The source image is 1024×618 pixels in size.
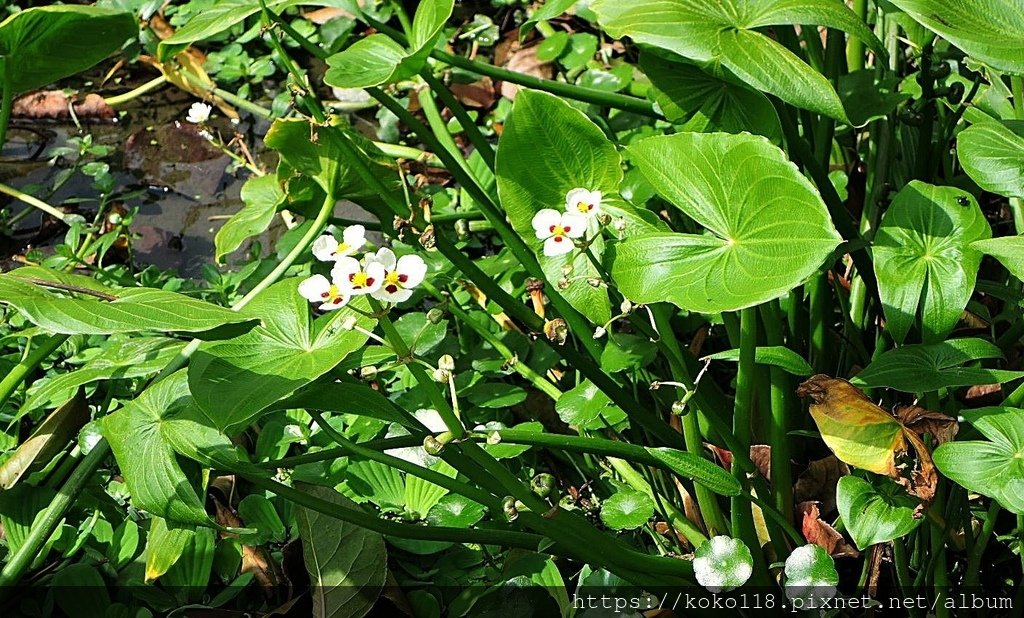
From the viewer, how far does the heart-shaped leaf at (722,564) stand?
2.64 ft

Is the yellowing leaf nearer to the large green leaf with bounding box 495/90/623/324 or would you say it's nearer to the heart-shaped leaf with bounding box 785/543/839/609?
the heart-shaped leaf with bounding box 785/543/839/609

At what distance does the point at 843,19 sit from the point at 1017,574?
0.62 m

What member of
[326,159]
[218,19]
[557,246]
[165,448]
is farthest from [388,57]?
[165,448]

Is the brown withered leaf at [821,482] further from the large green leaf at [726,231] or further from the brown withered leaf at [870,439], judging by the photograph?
the large green leaf at [726,231]

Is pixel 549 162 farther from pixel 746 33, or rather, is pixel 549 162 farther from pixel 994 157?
pixel 994 157

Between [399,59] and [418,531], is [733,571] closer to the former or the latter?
[418,531]

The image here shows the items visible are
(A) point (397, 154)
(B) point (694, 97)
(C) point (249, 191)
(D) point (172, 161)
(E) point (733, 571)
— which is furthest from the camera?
(D) point (172, 161)

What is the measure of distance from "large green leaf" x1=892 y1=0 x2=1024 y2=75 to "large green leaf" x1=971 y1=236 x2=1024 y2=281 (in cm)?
14

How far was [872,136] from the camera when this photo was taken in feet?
4.15

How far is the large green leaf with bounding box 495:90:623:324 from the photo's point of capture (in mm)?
916

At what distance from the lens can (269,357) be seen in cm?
80

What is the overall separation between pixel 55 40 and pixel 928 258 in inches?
37.5

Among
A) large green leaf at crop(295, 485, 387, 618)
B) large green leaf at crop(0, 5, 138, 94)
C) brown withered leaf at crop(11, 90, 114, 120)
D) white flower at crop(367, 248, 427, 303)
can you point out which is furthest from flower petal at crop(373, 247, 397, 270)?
brown withered leaf at crop(11, 90, 114, 120)

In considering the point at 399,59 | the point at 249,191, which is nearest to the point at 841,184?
the point at 399,59
